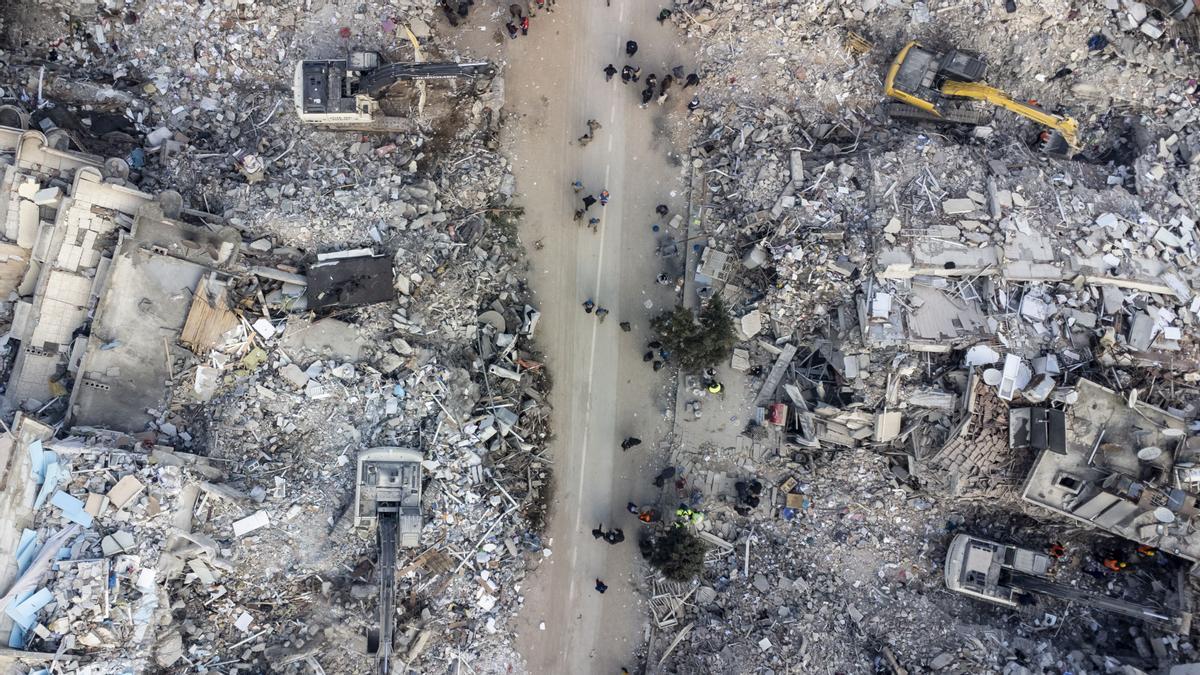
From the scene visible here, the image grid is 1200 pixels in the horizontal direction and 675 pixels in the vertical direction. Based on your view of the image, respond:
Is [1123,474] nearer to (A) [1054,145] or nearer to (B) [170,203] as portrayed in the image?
(A) [1054,145]

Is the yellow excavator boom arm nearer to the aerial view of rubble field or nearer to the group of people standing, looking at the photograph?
the aerial view of rubble field

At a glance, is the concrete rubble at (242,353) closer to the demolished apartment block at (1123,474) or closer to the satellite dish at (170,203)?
the satellite dish at (170,203)

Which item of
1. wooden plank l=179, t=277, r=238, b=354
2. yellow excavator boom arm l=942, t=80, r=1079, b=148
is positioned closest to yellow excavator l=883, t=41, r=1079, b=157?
yellow excavator boom arm l=942, t=80, r=1079, b=148

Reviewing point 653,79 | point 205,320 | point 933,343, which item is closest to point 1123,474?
point 933,343

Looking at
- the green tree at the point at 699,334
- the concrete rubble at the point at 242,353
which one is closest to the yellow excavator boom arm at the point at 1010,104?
the green tree at the point at 699,334

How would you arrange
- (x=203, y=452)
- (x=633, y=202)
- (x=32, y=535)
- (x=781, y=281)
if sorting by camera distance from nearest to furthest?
1. (x=32, y=535)
2. (x=203, y=452)
3. (x=781, y=281)
4. (x=633, y=202)

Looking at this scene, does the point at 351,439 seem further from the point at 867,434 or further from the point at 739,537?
the point at 867,434

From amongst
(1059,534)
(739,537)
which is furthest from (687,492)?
(1059,534)
